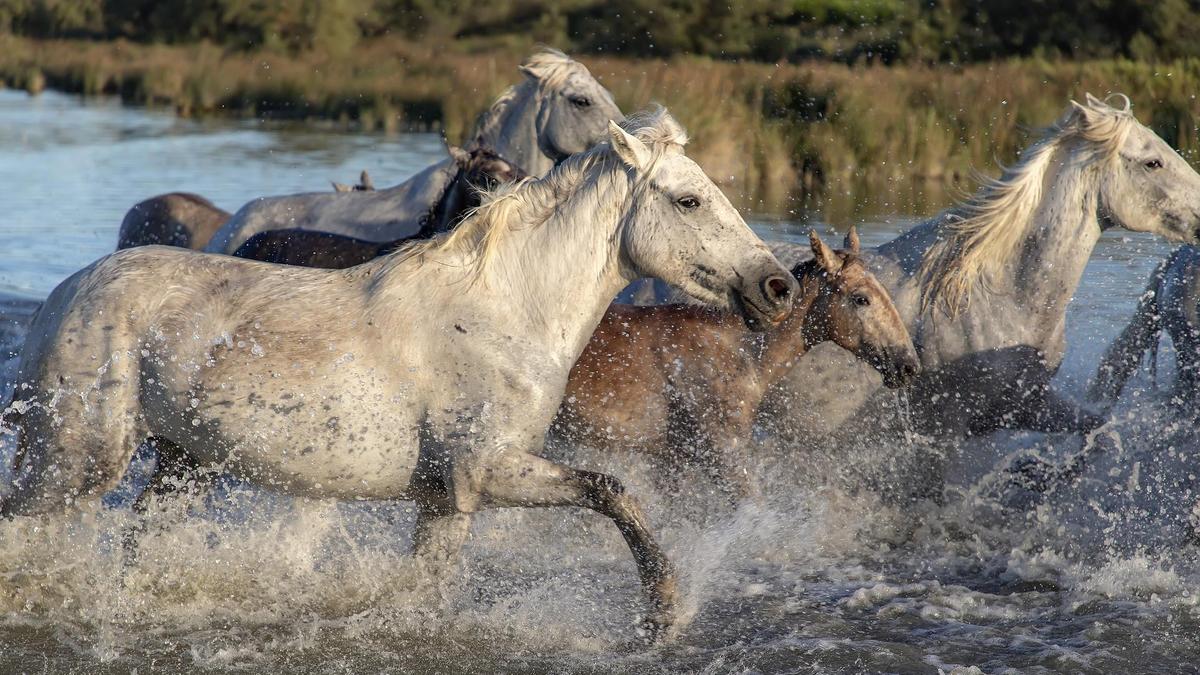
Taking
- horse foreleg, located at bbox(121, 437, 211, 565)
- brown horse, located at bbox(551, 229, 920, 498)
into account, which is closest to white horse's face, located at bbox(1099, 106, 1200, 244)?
brown horse, located at bbox(551, 229, 920, 498)

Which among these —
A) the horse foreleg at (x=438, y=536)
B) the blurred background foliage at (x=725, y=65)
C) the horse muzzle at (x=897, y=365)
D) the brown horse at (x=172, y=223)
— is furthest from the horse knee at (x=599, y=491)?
the brown horse at (x=172, y=223)

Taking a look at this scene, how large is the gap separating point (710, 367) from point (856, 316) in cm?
62

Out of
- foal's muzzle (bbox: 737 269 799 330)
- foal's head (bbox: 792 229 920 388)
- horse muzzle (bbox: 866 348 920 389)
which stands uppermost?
foal's muzzle (bbox: 737 269 799 330)

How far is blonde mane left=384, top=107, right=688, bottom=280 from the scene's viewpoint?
4.74 m

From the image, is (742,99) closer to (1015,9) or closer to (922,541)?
(922,541)

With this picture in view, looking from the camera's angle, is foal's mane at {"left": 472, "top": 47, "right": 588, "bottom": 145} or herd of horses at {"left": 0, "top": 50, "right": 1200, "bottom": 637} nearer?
herd of horses at {"left": 0, "top": 50, "right": 1200, "bottom": 637}

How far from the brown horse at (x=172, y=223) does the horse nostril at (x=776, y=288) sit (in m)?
5.85

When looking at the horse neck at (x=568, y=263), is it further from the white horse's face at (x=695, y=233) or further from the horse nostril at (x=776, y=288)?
the horse nostril at (x=776, y=288)

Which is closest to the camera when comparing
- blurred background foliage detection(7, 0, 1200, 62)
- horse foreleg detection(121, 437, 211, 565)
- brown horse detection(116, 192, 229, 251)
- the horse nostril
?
the horse nostril

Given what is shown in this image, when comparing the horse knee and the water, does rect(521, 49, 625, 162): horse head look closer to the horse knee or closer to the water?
the water

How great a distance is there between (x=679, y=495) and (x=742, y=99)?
44.9ft

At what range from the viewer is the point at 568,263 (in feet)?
15.4

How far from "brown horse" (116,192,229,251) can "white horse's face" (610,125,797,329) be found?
556 cm

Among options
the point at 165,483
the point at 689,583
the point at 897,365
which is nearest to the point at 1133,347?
the point at 897,365
